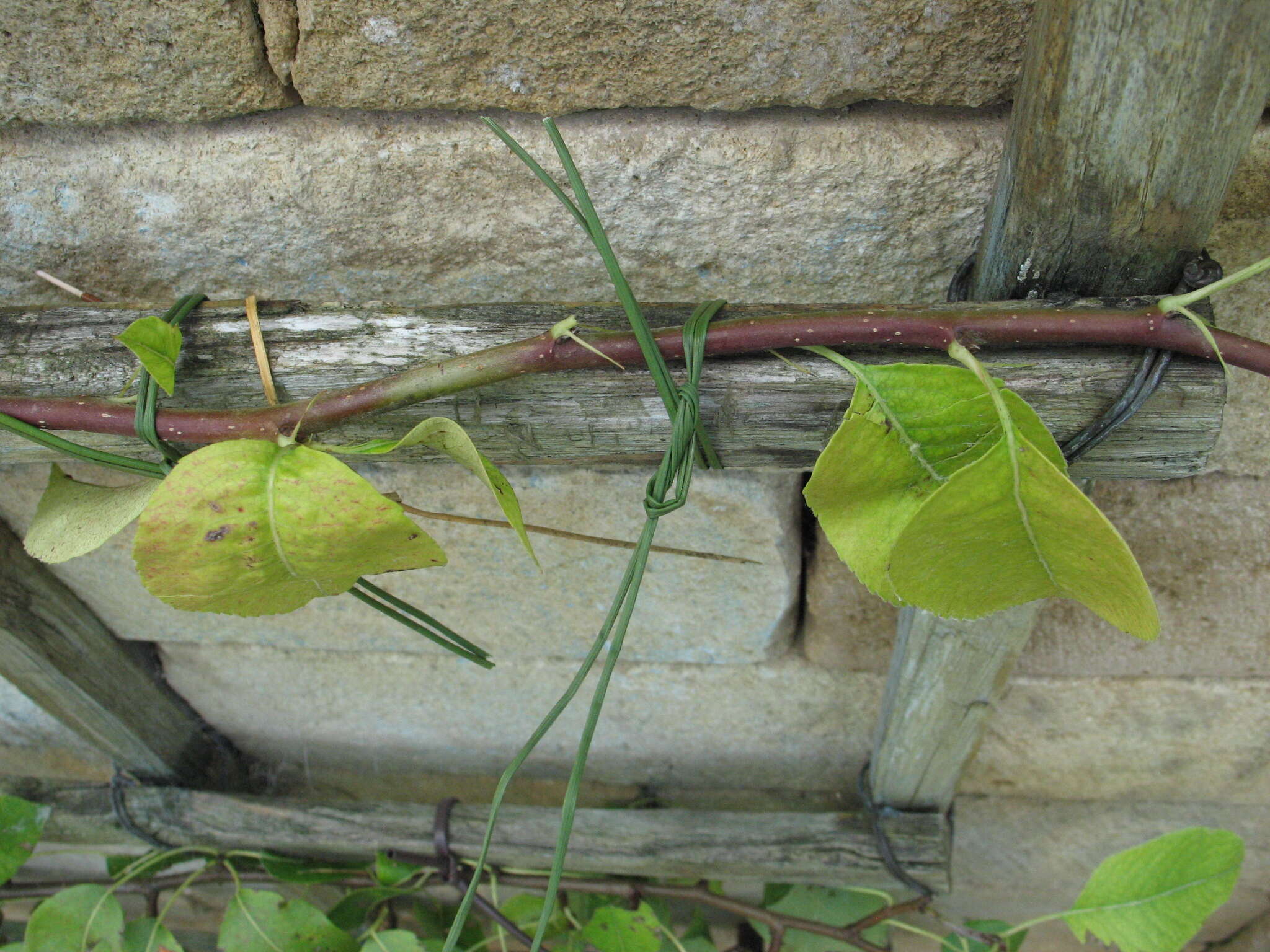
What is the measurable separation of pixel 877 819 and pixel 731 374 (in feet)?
2.74

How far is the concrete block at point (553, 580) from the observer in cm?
91

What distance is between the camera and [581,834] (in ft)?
3.94

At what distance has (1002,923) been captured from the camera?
112 cm

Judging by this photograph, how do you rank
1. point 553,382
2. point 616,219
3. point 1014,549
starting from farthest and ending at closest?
point 616,219
point 553,382
point 1014,549

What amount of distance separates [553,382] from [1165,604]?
79 cm

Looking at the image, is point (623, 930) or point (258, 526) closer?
point (258, 526)

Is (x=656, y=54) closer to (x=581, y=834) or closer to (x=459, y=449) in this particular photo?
(x=459, y=449)

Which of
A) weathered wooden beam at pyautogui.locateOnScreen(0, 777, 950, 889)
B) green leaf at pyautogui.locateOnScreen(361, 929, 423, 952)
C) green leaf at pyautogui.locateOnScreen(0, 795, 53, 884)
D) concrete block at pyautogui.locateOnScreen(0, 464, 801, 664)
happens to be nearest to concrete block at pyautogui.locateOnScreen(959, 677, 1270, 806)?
weathered wooden beam at pyautogui.locateOnScreen(0, 777, 950, 889)

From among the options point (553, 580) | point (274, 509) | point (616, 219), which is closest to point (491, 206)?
point (616, 219)

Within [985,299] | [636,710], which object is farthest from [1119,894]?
[985,299]

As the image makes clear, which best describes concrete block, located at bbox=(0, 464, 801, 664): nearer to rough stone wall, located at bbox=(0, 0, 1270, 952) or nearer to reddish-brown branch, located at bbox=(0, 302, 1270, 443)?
rough stone wall, located at bbox=(0, 0, 1270, 952)

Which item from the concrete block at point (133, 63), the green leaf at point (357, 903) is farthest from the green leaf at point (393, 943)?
the concrete block at point (133, 63)

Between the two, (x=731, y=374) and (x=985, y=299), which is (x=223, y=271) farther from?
(x=985, y=299)

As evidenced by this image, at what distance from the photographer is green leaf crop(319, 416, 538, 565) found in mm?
517
